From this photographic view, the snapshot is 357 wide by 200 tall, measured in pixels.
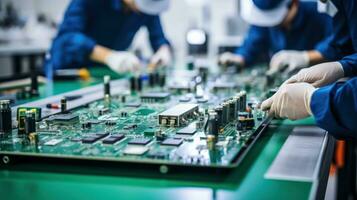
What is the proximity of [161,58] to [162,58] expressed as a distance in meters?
0.02

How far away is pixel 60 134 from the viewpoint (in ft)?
5.39

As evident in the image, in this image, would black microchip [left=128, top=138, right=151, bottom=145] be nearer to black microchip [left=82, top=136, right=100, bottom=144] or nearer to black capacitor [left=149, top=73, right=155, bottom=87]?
black microchip [left=82, top=136, right=100, bottom=144]

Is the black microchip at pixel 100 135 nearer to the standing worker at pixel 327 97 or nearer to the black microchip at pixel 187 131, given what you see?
the black microchip at pixel 187 131

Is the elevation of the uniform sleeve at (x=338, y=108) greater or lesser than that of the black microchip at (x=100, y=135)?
greater

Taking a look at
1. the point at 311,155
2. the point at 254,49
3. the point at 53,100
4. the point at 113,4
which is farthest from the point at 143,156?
the point at 254,49

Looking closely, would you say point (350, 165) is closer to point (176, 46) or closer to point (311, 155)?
point (311, 155)

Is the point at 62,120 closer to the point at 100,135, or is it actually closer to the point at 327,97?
the point at 100,135

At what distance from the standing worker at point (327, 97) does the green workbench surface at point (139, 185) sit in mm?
258

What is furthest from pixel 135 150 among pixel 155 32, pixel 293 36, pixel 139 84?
pixel 155 32

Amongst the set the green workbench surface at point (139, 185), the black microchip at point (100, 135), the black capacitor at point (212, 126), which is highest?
the black capacitor at point (212, 126)

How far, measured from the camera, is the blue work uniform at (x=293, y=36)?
13.6 feet

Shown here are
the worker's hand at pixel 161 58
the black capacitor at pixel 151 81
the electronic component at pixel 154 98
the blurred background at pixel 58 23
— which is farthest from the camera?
the blurred background at pixel 58 23

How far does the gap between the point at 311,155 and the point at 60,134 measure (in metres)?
0.90

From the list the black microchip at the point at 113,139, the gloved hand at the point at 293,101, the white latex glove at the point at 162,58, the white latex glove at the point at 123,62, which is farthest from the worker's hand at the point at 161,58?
the black microchip at the point at 113,139
